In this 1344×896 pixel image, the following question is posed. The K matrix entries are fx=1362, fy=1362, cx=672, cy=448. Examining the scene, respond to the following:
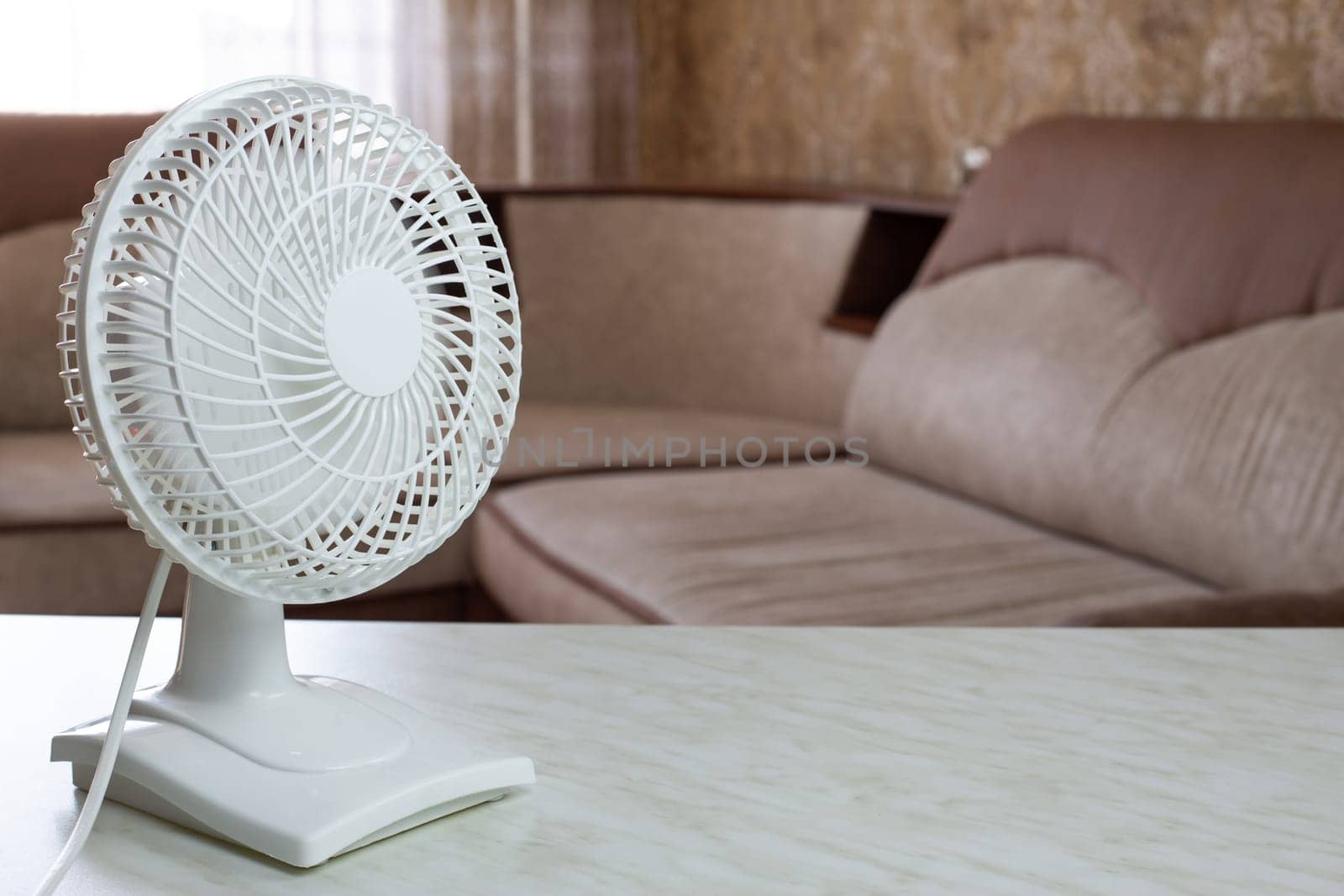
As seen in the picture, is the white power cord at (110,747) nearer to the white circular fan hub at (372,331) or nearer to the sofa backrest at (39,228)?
the white circular fan hub at (372,331)

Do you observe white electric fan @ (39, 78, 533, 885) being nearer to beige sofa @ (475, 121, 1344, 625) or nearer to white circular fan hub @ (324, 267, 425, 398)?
white circular fan hub @ (324, 267, 425, 398)

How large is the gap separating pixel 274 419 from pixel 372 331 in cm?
4

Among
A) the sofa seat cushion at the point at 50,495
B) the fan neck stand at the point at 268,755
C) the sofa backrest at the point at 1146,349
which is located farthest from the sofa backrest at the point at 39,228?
the fan neck stand at the point at 268,755

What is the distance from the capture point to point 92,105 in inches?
141

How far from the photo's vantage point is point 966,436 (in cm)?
194

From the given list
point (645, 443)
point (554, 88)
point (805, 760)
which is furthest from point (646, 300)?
point (805, 760)

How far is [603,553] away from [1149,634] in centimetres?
111

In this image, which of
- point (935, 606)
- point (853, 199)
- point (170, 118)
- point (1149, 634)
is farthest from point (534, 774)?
point (853, 199)

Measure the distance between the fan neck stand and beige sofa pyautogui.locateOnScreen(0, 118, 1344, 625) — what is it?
702mm

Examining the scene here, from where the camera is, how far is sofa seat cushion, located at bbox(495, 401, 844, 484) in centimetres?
229

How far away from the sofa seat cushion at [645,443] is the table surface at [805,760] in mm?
1524

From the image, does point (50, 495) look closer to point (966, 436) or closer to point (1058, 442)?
point (966, 436)

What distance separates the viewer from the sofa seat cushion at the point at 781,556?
5.03ft

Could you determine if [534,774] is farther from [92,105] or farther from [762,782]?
[92,105]
